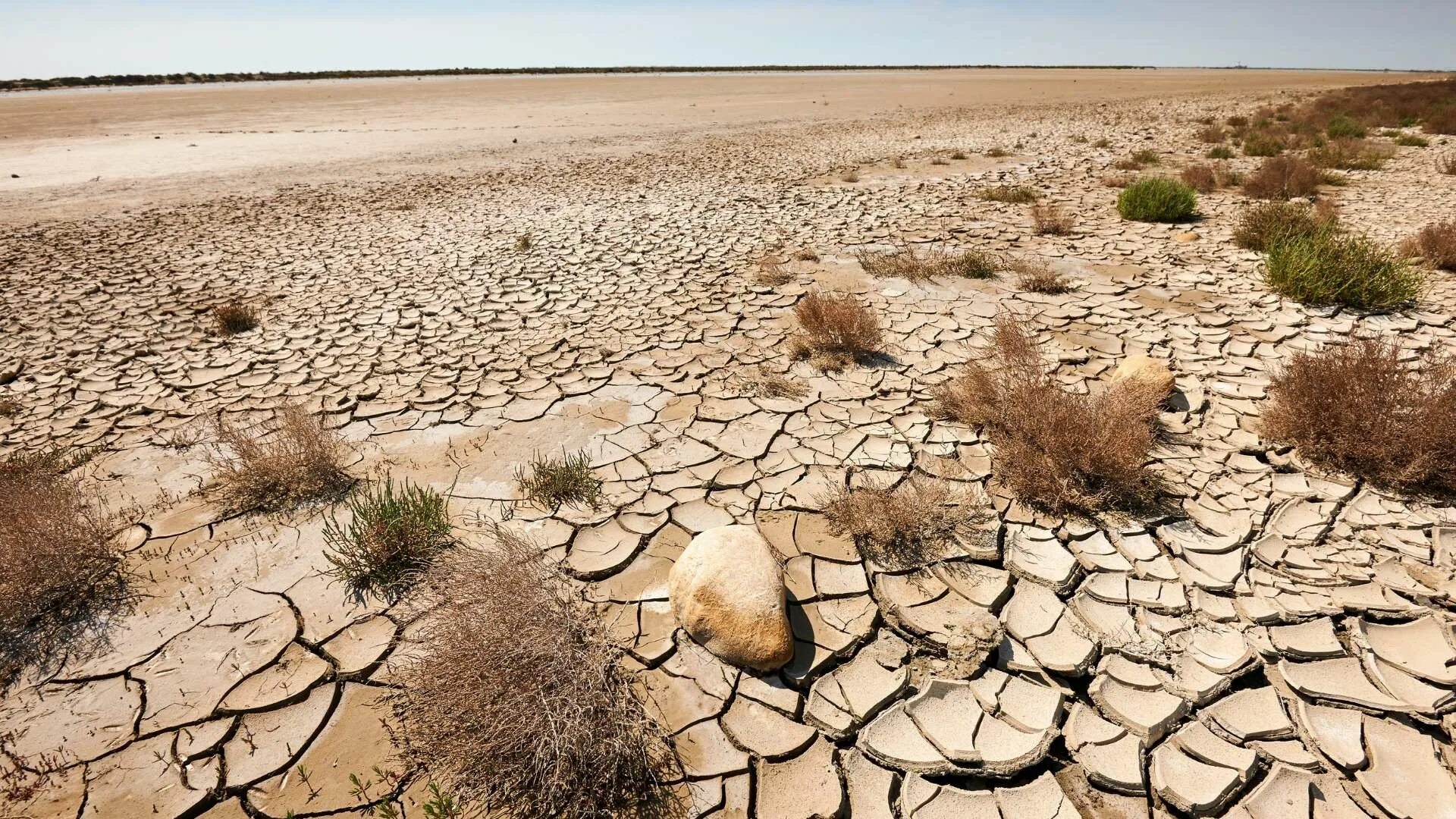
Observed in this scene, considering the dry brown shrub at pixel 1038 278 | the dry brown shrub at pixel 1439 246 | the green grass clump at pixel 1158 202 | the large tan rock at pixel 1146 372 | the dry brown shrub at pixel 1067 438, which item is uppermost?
the green grass clump at pixel 1158 202

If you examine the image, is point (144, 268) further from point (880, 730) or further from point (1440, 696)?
point (1440, 696)

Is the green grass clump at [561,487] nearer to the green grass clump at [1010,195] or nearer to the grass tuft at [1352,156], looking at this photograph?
the green grass clump at [1010,195]

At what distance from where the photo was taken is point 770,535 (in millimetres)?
2873

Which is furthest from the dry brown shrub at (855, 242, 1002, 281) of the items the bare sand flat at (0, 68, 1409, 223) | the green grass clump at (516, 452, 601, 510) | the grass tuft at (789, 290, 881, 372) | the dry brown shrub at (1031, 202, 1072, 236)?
the bare sand flat at (0, 68, 1409, 223)

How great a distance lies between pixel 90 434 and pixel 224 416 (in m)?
0.73

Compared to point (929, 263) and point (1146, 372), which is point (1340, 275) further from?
point (929, 263)

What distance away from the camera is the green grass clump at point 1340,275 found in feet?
15.6

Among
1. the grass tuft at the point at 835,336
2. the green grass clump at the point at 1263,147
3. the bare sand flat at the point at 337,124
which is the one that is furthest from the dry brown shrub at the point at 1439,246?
the bare sand flat at the point at 337,124

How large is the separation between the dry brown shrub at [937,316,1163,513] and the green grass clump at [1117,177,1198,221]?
5.36m

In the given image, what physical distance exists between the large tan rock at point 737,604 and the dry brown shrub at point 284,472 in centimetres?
216

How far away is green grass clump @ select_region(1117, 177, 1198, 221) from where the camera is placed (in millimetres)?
7484

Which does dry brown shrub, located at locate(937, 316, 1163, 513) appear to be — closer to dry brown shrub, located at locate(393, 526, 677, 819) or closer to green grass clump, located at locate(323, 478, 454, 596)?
dry brown shrub, located at locate(393, 526, 677, 819)

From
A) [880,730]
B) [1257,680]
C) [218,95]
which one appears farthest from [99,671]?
[218,95]

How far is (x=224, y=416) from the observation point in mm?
4074
